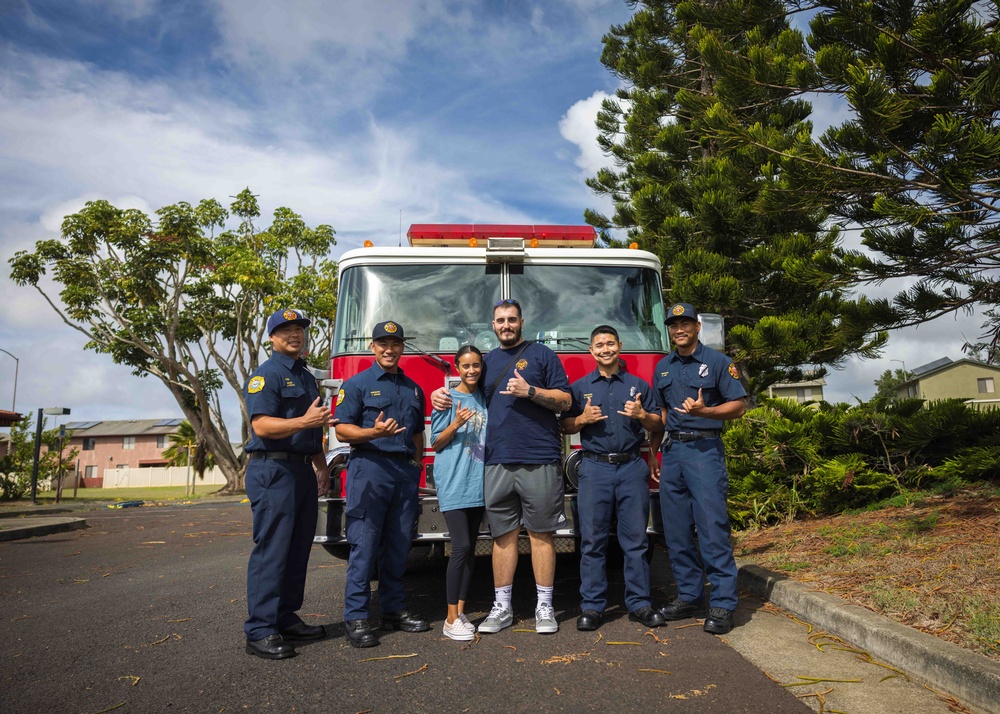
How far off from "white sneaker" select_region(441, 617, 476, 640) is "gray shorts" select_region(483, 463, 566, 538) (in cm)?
55

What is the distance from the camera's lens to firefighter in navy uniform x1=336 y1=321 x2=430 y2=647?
441cm

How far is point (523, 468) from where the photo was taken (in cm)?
454

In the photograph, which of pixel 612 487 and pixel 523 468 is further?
pixel 612 487

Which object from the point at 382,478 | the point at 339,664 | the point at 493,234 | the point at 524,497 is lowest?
the point at 339,664

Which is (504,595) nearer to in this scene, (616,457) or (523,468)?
(523,468)

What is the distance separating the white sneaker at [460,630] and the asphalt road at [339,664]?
2.1 inches

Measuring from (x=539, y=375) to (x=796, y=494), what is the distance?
4109 mm

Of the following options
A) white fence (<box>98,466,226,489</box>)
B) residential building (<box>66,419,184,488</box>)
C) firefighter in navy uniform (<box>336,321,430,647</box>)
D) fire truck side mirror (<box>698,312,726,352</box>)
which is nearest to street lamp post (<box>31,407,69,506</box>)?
firefighter in navy uniform (<box>336,321,430,647</box>)

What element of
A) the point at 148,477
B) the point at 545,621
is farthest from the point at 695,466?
the point at 148,477

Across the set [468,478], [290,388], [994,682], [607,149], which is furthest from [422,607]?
[607,149]

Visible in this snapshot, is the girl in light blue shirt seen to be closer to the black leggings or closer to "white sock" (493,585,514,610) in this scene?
the black leggings

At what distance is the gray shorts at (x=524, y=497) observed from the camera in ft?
14.8

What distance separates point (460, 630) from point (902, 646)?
7.69ft

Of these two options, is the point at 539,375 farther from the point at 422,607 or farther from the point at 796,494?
the point at 796,494
